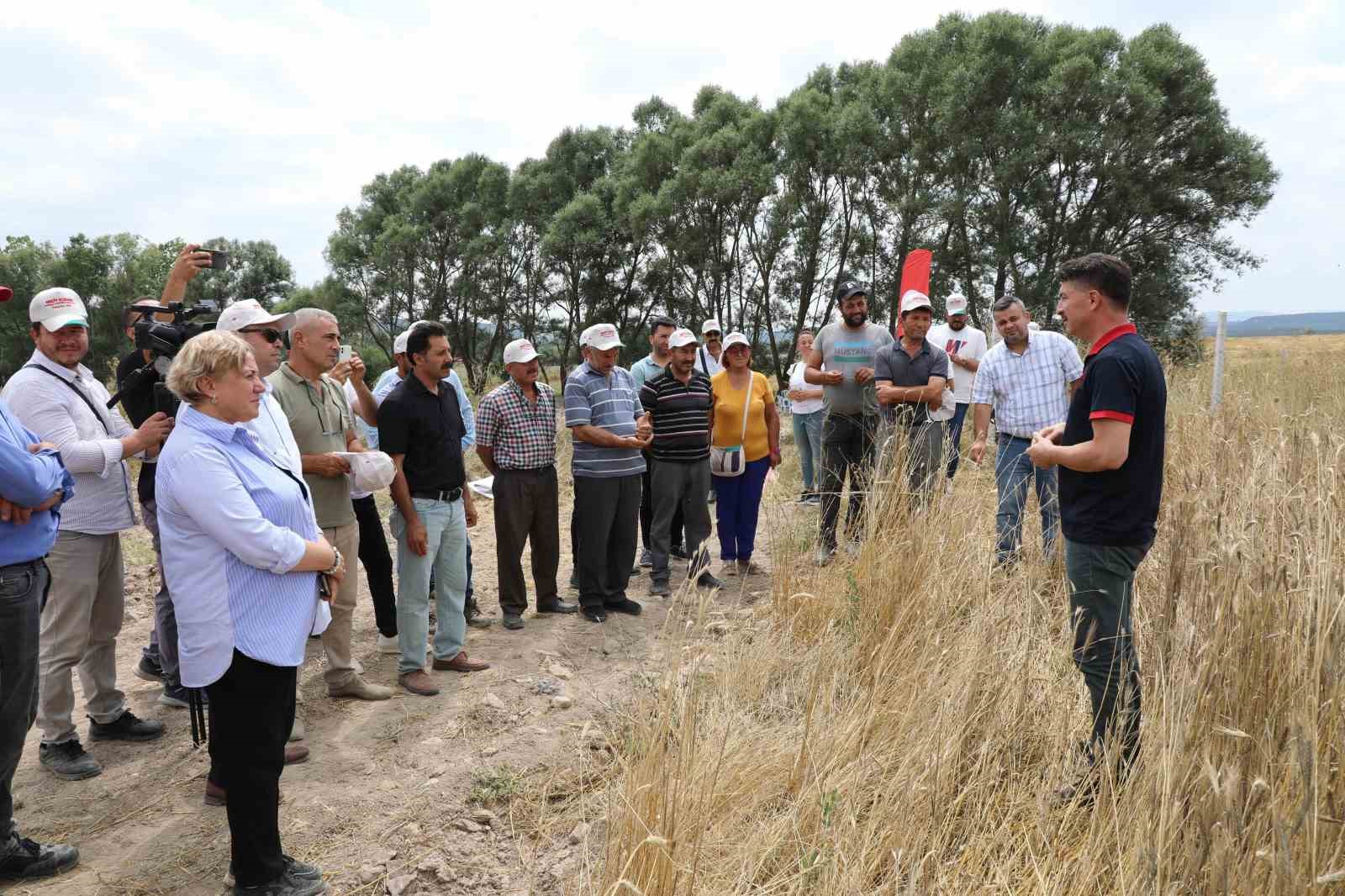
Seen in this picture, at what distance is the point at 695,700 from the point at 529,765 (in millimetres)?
1601

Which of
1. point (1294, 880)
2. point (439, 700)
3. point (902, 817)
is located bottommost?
point (439, 700)

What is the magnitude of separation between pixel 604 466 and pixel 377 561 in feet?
4.92

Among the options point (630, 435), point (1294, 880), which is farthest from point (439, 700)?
point (1294, 880)

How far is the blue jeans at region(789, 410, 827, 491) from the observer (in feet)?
25.7

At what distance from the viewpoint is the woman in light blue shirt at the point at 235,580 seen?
2.31 meters

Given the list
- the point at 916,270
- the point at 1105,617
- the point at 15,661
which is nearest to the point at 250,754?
the point at 15,661

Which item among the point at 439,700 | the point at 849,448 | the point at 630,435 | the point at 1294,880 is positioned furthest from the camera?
the point at 849,448

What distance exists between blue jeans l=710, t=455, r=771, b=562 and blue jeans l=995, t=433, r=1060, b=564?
173 centimetres

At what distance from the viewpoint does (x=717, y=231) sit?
70.8 ft

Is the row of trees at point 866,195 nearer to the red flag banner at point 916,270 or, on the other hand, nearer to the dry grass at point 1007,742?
the red flag banner at point 916,270

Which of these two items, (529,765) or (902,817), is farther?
(529,765)

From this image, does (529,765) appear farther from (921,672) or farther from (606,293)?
(606,293)

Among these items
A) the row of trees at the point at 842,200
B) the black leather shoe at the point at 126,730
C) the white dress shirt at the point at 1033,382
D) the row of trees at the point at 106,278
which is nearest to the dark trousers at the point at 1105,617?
the white dress shirt at the point at 1033,382

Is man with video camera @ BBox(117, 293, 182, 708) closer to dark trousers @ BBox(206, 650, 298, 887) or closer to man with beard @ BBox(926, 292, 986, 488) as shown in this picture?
dark trousers @ BBox(206, 650, 298, 887)
